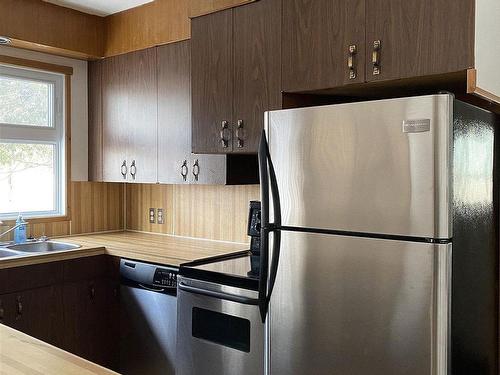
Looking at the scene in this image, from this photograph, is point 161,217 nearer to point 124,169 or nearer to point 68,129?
point 124,169

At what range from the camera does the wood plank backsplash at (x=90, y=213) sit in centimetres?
361

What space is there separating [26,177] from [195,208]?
3.82 feet

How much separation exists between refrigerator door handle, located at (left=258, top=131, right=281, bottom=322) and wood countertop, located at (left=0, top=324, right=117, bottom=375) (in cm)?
79

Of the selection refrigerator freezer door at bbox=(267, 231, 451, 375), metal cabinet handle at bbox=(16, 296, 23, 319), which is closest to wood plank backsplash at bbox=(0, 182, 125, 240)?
metal cabinet handle at bbox=(16, 296, 23, 319)

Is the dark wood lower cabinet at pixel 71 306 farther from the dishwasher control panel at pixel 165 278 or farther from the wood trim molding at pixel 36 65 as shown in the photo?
the wood trim molding at pixel 36 65

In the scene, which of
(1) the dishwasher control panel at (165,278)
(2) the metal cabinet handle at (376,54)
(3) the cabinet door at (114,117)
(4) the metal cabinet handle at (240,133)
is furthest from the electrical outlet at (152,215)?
(2) the metal cabinet handle at (376,54)

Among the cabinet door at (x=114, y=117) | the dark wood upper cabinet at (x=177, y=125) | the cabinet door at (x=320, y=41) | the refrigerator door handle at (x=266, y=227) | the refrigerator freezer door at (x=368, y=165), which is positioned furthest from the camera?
the cabinet door at (x=114, y=117)

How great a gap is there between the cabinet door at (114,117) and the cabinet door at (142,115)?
1.8 inches

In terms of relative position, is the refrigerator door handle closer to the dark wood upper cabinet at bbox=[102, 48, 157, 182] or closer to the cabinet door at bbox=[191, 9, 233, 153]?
the cabinet door at bbox=[191, 9, 233, 153]

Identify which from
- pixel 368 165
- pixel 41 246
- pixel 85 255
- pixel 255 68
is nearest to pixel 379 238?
pixel 368 165

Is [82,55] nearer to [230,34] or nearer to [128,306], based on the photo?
[230,34]

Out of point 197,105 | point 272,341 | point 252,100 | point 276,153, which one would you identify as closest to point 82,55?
point 197,105

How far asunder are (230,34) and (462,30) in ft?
3.85

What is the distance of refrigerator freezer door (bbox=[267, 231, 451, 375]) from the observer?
160 centimetres
